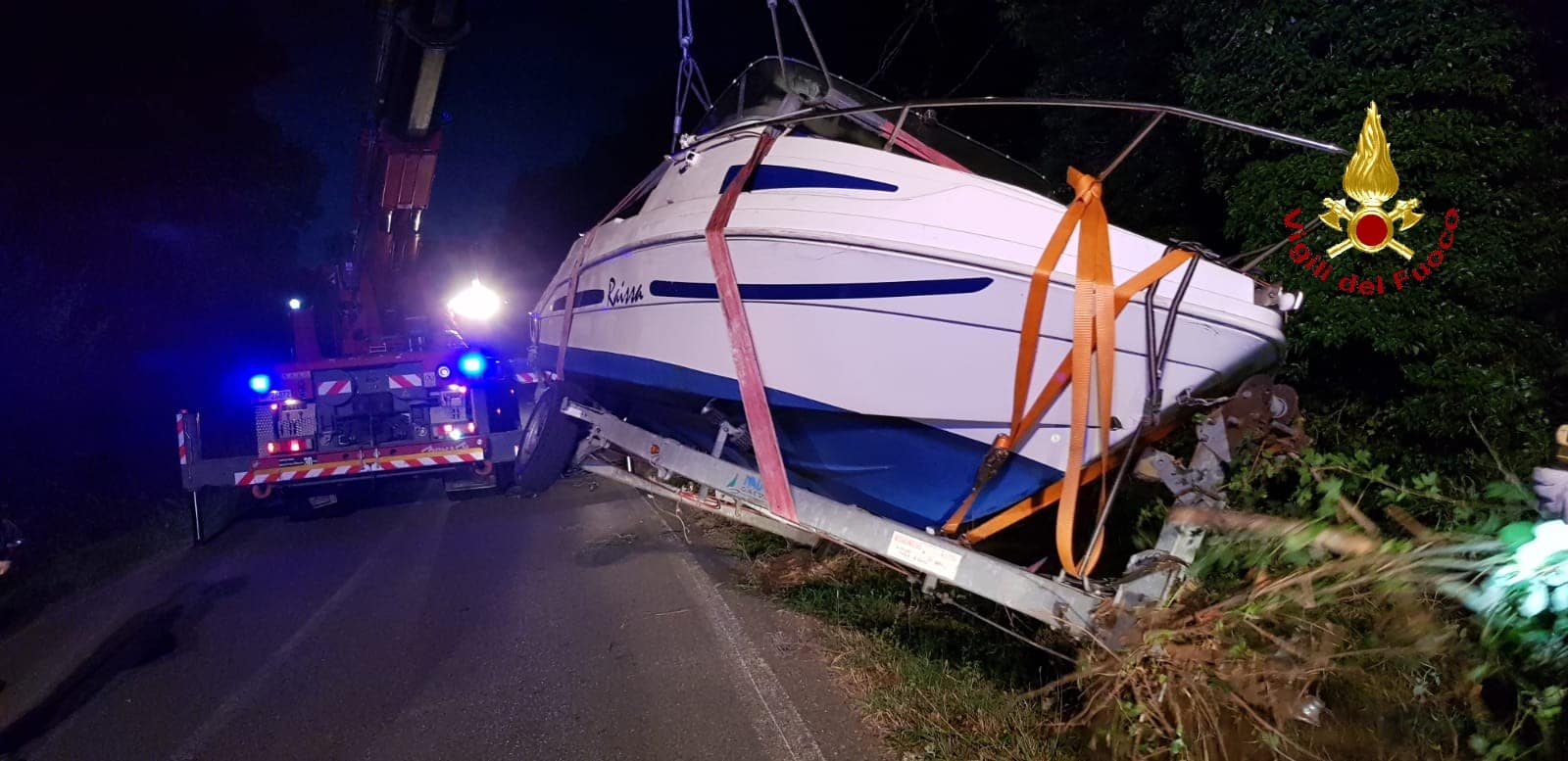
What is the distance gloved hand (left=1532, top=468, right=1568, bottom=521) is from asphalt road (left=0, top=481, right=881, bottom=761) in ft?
7.01

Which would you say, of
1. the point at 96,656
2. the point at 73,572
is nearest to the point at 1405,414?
the point at 96,656

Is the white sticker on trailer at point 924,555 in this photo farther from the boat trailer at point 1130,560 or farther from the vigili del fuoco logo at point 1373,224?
the vigili del fuoco logo at point 1373,224

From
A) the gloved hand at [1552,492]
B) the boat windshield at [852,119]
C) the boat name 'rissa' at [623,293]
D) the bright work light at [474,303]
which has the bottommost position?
the gloved hand at [1552,492]

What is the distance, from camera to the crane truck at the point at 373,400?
22.7 ft

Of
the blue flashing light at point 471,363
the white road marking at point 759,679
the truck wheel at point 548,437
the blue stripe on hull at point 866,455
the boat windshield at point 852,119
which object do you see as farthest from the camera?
the blue flashing light at point 471,363

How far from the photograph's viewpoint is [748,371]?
138 inches

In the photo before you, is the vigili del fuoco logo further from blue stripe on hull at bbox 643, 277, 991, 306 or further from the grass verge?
the grass verge

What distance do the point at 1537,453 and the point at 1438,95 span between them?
5.45 feet

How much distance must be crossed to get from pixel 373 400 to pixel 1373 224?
23.4 feet

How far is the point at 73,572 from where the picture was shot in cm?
677

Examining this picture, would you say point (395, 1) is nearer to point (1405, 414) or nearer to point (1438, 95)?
point (1438, 95)

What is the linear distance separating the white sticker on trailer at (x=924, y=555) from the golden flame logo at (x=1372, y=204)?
2.05 m

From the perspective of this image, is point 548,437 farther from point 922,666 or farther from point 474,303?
point 474,303

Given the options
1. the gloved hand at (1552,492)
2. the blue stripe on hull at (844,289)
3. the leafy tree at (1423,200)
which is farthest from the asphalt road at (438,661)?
the leafy tree at (1423,200)
